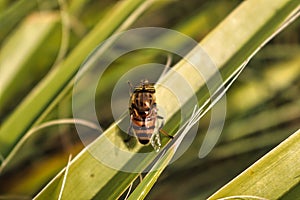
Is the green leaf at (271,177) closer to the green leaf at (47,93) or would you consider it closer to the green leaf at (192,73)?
the green leaf at (192,73)

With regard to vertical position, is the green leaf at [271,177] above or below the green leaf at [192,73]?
below

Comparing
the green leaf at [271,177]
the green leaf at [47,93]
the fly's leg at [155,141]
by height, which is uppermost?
the green leaf at [47,93]

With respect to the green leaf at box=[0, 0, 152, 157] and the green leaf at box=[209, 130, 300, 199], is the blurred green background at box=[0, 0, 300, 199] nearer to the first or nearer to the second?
the green leaf at box=[0, 0, 152, 157]

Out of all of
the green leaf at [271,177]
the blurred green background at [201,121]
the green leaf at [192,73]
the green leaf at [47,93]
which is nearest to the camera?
the green leaf at [271,177]

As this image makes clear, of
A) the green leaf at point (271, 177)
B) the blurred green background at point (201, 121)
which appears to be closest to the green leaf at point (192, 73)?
the green leaf at point (271, 177)

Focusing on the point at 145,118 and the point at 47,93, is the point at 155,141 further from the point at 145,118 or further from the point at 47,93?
the point at 47,93

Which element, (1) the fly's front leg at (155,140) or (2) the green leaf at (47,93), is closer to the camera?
(1) the fly's front leg at (155,140)
